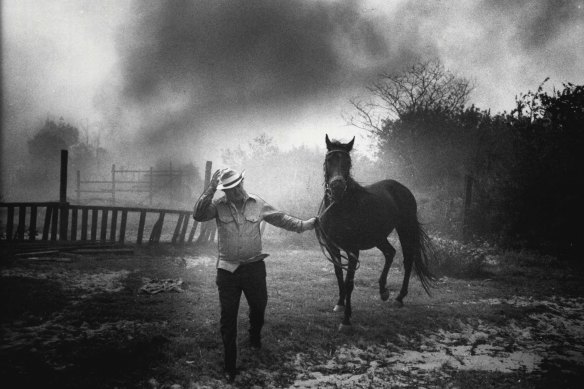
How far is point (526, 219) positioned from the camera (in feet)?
43.6

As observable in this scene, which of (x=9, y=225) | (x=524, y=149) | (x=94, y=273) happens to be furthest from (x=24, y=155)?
(x=524, y=149)

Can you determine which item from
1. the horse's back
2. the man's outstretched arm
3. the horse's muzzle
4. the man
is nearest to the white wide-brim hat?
the man

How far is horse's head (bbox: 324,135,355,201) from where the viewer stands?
5520 mm

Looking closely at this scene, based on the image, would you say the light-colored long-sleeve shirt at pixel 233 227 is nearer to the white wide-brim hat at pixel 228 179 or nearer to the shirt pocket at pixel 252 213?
the shirt pocket at pixel 252 213

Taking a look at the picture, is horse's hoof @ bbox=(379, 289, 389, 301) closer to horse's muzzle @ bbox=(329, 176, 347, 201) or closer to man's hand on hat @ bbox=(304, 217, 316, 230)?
horse's muzzle @ bbox=(329, 176, 347, 201)

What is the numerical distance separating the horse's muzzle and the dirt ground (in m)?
2.10

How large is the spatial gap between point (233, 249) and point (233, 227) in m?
0.26

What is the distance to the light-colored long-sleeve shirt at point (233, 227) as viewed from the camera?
4164mm

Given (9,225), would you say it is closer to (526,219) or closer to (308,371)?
(308,371)

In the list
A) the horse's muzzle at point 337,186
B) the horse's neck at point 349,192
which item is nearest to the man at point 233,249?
the horse's muzzle at point 337,186

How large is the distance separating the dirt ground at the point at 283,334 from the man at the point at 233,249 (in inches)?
23.1

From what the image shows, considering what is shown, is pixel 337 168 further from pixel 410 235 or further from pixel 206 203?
pixel 410 235

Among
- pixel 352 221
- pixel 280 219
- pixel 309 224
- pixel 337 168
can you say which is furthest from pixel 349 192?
pixel 280 219

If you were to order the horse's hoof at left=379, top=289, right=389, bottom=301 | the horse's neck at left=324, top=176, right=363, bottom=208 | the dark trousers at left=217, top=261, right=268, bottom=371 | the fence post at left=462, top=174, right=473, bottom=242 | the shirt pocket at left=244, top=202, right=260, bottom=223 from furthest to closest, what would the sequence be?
the fence post at left=462, top=174, right=473, bottom=242 → the horse's hoof at left=379, top=289, right=389, bottom=301 → the horse's neck at left=324, top=176, right=363, bottom=208 → the shirt pocket at left=244, top=202, right=260, bottom=223 → the dark trousers at left=217, top=261, right=268, bottom=371
